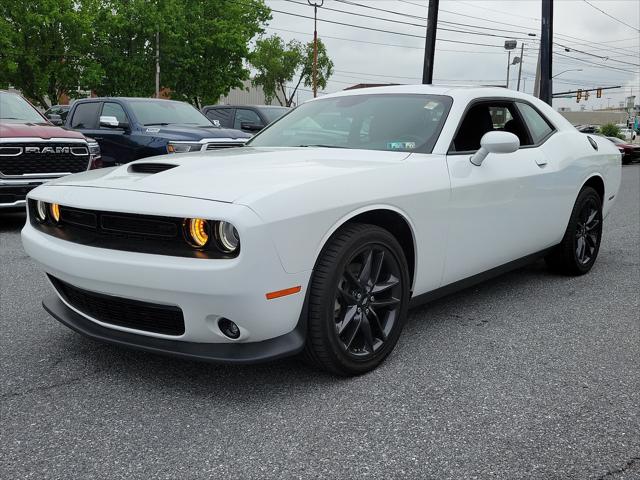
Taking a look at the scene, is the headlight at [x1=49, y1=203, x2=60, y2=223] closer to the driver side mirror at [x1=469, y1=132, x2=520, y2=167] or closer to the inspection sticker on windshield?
the inspection sticker on windshield

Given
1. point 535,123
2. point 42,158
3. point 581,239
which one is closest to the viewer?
point 535,123

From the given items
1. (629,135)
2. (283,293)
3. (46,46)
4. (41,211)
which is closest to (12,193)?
(41,211)

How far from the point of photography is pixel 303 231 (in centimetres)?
263

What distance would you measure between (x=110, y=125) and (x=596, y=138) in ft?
21.9

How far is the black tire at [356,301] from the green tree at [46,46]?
31.3 meters

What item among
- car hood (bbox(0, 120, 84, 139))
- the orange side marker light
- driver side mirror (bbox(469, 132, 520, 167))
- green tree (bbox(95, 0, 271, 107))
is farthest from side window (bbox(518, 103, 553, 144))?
green tree (bbox(95, 0, 271, 107))

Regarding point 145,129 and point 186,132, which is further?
point 145,129

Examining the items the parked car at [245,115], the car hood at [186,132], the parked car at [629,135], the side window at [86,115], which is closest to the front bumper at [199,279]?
the car hood at [186,132]

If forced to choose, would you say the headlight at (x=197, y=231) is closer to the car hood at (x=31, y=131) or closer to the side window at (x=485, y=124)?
the side window at (x=485, y=124)

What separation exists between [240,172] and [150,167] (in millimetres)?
568

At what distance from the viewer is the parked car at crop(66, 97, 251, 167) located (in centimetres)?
920

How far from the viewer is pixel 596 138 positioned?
542cm

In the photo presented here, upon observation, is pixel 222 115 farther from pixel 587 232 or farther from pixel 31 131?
pixel 587 232

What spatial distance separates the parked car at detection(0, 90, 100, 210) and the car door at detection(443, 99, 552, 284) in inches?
209
